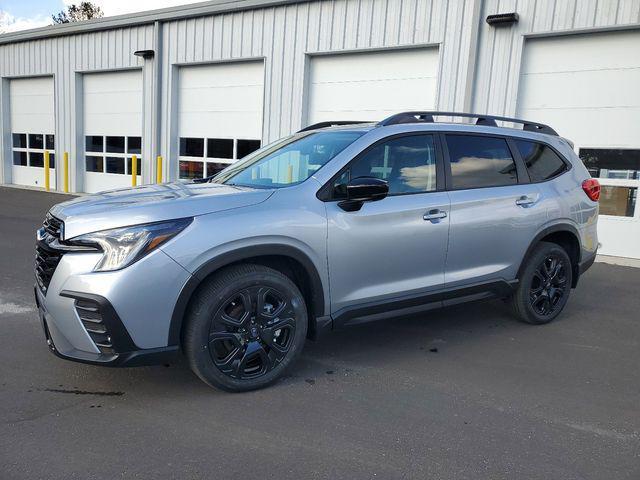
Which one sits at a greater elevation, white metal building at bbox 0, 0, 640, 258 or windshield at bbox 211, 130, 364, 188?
white metal building at bbox 0, 0, 640, 258

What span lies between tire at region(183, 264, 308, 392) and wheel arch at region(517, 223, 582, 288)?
231cm

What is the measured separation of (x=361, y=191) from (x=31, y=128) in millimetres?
18390

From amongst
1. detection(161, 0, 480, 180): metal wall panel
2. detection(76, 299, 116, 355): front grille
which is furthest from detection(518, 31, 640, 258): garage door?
detection(76, 299, 116, 355): front grille

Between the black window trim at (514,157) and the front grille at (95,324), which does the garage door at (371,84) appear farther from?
the front grille at (95,324)

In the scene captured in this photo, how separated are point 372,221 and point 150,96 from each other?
12.5 m

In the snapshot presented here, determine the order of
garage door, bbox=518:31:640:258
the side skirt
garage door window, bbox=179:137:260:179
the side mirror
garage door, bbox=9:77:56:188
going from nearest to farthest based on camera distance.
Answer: the side mirror, the side skirt, garage door, bbox=518:31:640:258, garage door window, bbox=179:137:260:179, garage door, bbox=9:77:56:188

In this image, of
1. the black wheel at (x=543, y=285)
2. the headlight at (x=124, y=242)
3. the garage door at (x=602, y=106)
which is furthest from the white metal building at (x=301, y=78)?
the headlight at (x=124, y=242)

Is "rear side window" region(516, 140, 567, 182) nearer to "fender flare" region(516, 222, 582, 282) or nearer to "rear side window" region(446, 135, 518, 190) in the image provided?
"rear side window" region(446, 135, 518, 190)

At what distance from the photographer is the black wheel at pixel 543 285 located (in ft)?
16.1

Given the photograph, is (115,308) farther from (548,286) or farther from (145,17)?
(145,17)

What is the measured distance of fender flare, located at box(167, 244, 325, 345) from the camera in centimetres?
314

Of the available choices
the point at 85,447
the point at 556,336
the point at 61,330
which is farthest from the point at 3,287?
the point at 556,336

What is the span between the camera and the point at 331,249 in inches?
142

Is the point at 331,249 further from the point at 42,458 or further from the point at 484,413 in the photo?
the point at 42,458
